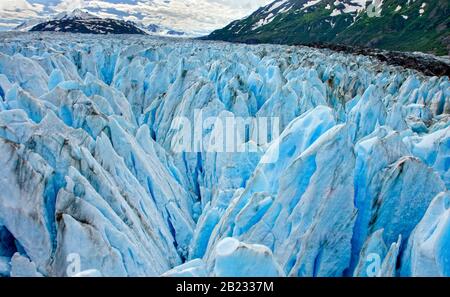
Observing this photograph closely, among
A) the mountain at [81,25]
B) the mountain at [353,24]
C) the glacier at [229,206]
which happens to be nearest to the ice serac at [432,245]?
the glacier at [229,206]

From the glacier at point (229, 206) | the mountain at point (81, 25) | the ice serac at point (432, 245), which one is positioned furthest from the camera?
the mountain at point (81, 25)

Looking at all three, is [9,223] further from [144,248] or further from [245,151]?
[245,151]

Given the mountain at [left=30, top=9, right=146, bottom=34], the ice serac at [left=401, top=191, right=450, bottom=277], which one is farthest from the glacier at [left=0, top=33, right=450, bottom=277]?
the mountain at [left=30, top=9, right=146, bottom=34]

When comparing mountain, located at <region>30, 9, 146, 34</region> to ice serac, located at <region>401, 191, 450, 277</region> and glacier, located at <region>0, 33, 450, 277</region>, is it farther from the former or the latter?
ice serac, located at <region>401, 191, 450, 277</region>

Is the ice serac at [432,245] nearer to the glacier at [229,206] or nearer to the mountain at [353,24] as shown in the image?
the glacier at [229,206]

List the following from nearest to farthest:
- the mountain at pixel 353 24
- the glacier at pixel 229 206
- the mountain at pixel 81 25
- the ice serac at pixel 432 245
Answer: the ice serac at pixel 432 245 < the glacier at pixel 229 206 < the mountain at pixel 353 24 < the mountain at pixel 81 25

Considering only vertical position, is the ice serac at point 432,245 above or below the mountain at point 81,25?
below
